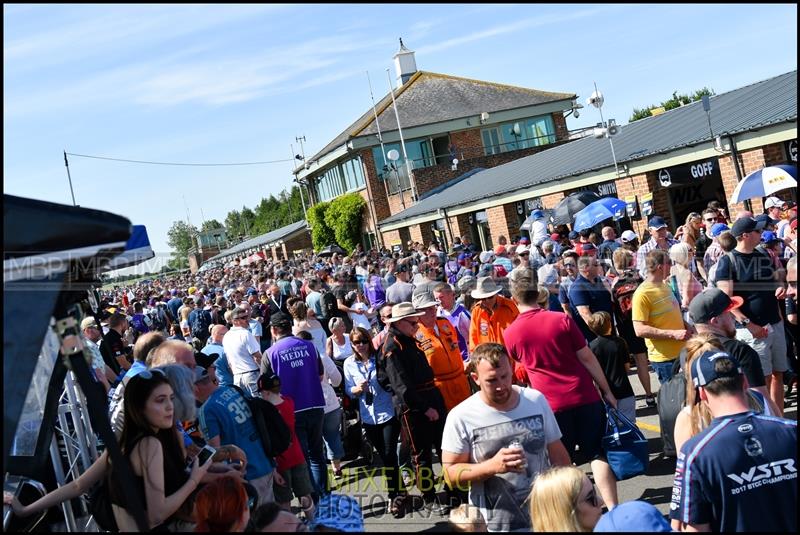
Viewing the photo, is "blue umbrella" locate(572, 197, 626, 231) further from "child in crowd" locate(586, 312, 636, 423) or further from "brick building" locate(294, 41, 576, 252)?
"brick building" locate(294, 41, 576, 252)

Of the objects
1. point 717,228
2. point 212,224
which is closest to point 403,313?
point 717,228

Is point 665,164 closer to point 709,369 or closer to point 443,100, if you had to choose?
point 709,369

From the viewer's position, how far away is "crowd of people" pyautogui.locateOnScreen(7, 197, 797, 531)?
11.5ft

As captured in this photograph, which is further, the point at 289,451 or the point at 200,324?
the point at 200,324

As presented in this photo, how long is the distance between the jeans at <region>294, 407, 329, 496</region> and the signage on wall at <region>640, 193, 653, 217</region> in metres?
14.1

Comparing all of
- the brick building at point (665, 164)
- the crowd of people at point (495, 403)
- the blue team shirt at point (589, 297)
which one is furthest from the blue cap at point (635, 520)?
the brick building at point (665, 164)

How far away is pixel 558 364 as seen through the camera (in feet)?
20.1

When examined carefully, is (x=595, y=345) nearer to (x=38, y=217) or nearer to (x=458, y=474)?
(x=458, y=474)

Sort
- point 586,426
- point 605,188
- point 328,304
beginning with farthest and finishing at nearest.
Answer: point 605,188 < point 328,304 < point 586,426

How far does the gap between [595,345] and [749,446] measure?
438 centimetres

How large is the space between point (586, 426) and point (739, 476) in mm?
2761

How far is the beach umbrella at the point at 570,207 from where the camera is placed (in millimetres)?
19439

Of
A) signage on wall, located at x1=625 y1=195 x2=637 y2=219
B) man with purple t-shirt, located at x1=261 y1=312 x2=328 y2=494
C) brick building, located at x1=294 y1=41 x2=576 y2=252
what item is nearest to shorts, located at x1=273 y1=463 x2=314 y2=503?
man with purple t-shirt, located at x1=261 y1=312 x2=328 y2=494

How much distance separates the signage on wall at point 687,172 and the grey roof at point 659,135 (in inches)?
22.5
